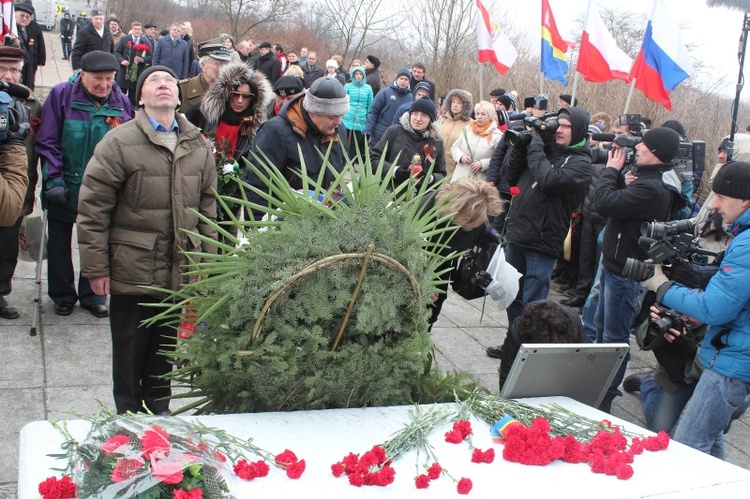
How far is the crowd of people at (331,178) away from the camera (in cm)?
360

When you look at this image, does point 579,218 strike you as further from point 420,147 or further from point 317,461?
point 317,461

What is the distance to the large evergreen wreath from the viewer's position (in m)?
2.20

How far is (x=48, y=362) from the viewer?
4.68 metres

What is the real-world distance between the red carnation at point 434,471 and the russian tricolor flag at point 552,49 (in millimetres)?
8067

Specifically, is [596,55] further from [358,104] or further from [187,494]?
[187,494]

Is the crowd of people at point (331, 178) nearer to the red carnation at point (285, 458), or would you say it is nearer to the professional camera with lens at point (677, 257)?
the professional camera with lens at point (677, 257)

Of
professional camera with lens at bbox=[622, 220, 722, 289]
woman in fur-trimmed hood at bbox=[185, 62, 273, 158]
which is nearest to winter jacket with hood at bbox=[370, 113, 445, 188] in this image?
woman in fur-trimmed hood at bbox=[185, 62, 273, 158]

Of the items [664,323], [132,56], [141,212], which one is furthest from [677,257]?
[132,56]

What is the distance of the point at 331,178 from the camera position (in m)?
4.41

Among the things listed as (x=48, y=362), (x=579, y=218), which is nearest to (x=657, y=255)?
(x=48, y=362)

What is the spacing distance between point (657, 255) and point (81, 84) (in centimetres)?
385

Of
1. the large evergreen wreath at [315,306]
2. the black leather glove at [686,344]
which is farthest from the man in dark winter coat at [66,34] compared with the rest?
the large evergreen wreath at [315,306]

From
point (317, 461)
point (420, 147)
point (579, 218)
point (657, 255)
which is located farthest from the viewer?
point (579, 218)

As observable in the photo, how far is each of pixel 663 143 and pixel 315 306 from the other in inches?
136
